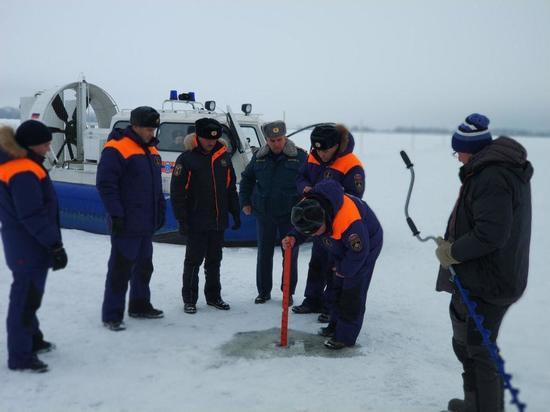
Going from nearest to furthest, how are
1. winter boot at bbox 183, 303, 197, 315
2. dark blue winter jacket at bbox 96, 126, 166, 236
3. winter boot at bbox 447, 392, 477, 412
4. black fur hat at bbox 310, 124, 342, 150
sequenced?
winter boot at bbox 447, 392, 477, 412, dark blue winter jacket at bbox 96, 126, 166, 236, black fur hat at bbox 310, 124, 342, 150, winter boot at bbox 183, 303, 197, 315

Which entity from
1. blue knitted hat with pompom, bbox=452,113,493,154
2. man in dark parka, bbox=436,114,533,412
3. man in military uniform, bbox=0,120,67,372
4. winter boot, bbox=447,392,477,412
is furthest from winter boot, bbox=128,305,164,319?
blue knitted hat with pompom, bbox=452,113,493,154

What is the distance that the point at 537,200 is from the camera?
1311 centimetres

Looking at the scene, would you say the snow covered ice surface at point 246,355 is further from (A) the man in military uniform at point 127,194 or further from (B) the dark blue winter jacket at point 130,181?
(B) the dark blue winter jacket at point 130,181

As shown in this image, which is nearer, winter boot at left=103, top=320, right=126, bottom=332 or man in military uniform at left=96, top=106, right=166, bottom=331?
man in military uniform at left=96, top=106, right=166, bottom=331

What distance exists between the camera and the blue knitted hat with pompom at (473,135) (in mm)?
2742

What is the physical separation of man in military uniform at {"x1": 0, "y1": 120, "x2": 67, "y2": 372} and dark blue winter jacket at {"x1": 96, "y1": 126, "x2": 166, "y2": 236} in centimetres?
60

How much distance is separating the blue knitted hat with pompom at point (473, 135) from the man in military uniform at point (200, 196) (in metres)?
2.36

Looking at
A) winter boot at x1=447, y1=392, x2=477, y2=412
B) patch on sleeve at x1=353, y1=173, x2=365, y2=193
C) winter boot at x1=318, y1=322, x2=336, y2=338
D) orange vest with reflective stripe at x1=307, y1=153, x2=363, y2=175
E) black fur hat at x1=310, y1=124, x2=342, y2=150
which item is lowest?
winter boot at x1=318, y1=322, x2=336, y2=338

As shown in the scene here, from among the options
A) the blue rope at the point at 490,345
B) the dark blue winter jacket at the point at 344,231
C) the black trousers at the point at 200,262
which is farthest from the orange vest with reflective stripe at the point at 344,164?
the blue rope at the point at 490,345

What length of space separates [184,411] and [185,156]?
2325 mm

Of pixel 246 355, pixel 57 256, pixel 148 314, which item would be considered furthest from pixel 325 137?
pixel 57 256

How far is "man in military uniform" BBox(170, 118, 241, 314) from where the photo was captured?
4602mm

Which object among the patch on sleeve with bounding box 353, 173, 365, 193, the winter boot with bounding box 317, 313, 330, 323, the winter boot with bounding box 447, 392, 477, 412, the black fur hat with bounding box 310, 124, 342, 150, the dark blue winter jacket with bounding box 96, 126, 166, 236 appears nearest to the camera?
the winter boot with bounding box 447, 392, 477, 412

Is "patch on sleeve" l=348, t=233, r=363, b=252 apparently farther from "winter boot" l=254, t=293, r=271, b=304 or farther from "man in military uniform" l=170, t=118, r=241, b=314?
"winter boot" l=254, t=293, r=271, b=304
